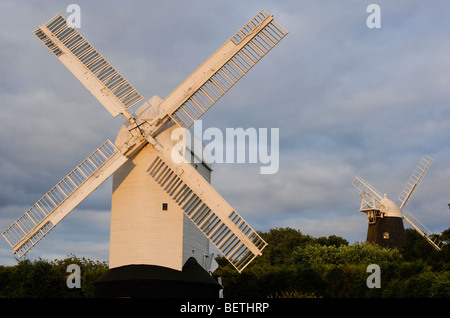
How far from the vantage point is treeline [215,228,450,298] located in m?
22.6

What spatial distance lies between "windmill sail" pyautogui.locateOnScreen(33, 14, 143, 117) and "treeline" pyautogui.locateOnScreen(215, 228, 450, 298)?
33.2 ft

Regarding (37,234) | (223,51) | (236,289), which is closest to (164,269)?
(37,234)

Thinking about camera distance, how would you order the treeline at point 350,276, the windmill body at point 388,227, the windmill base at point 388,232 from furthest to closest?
the windmill base at point 388,232 → the windmill body at point 388,227 → the treeline at point 350,276

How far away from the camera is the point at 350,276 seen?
28266mm

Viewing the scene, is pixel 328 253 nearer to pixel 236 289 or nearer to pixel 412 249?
pixel 412 249

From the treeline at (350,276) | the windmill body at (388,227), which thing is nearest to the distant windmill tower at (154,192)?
the treeline at (350,276)

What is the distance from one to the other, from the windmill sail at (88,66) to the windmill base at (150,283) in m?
5.08

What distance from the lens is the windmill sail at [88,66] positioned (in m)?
17.4

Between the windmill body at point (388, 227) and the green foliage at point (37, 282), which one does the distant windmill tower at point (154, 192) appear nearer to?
the green foliage at point (37, 282)

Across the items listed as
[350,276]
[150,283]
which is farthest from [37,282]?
[350,276]

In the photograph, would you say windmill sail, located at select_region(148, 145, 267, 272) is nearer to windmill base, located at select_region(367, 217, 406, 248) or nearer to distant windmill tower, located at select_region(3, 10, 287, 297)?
distant windmill tower, located at select_region(3, 10, 287, 297)

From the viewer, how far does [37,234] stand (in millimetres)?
17344

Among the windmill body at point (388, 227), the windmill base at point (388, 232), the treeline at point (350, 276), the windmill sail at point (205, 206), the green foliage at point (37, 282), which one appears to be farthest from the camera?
the windmill base at point (388, 232)

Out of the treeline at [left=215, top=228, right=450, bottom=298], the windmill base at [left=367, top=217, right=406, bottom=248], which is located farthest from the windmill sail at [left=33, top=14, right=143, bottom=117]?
the windmill base at [left=367, top=217, right=406, bottom=248]
